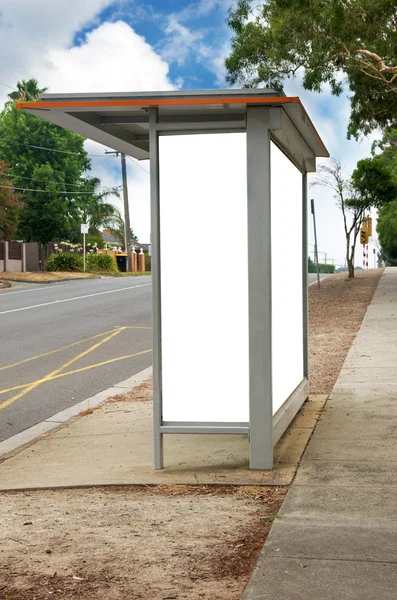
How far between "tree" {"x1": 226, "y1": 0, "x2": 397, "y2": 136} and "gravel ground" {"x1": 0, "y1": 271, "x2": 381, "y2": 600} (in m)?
18.5

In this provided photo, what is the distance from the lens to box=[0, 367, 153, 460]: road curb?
7.74 m

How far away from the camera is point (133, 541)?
15.0 feet

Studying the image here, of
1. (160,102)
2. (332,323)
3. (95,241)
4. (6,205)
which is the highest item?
(6,205)

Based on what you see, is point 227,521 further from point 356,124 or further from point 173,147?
point 356,124

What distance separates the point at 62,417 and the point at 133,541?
4.45 m

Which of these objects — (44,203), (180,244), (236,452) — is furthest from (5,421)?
(44,203)

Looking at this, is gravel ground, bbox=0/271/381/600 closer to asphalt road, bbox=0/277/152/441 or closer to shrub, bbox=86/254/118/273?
asphalt road, bbox=0/277/152/441

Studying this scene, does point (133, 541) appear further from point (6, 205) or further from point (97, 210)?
point (97, 210)

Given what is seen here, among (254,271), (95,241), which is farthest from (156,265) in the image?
(95,241)

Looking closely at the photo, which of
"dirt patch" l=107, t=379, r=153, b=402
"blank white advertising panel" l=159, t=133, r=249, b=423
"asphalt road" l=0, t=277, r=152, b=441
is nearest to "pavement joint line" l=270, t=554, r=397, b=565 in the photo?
"blank white advertising panel" l=159, t=133, r=249, b=423

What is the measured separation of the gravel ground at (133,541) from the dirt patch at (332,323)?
175 inches

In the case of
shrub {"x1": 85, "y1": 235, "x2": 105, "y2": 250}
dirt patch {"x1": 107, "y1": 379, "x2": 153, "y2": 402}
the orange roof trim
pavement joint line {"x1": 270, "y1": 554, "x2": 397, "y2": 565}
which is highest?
shrub {"x1": 85, "y1": 235, "x2": 105, "y2": 250}

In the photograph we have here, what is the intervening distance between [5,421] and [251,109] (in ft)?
14.9

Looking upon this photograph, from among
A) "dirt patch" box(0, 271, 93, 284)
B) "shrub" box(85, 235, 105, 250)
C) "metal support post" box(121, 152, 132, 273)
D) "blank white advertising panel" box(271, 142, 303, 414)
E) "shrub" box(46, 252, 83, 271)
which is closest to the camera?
"blank white advertising panel" box(271, 142, 303, 414)
